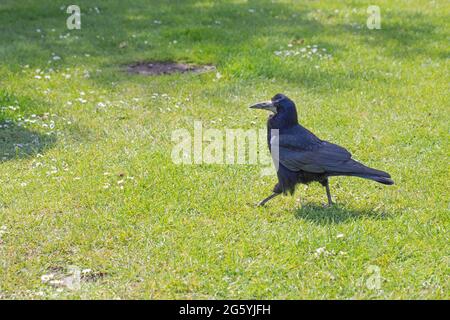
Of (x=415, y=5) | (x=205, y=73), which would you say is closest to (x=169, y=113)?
(x=205, y=73)

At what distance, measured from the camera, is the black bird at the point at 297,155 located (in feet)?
18.0

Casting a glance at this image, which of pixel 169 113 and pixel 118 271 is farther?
pixel 169 113

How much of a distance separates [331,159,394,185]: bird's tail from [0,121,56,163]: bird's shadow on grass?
137 inches

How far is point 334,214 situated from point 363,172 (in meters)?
0.50

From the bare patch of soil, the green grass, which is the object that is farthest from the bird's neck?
the bare patch of soil

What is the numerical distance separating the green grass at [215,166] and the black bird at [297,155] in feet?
1.00

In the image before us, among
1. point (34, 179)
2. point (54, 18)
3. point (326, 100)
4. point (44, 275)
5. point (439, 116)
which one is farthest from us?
point (54, 18)

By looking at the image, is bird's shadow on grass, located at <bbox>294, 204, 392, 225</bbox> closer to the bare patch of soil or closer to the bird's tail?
the bird's tail

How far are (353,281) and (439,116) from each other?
4.10 m

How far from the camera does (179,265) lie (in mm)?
4824

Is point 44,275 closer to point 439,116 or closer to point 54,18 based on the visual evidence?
point 439,116

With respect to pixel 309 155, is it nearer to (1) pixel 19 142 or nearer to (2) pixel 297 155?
(2) pixel 297 155

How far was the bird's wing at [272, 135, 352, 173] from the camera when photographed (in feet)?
18.0
